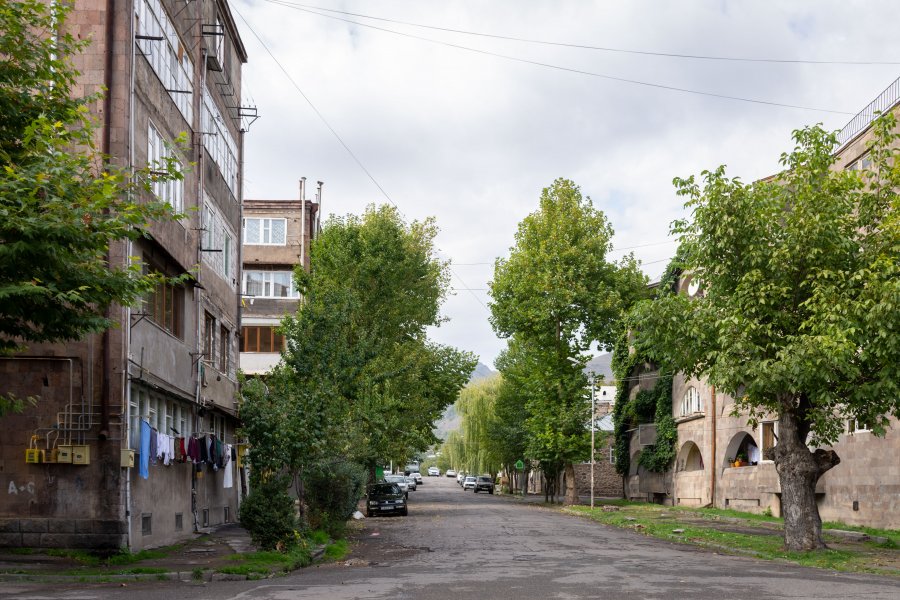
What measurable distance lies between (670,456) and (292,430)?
112ft

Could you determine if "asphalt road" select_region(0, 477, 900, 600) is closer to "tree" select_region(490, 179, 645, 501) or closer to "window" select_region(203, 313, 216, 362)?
"window" select_region(203, 313, 216, 362)

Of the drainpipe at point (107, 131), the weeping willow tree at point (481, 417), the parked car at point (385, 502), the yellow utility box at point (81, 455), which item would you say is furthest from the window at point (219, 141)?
the weeping willow tree at point (481, 417)

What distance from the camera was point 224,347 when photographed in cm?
3266

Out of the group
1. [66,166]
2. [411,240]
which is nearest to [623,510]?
[411,240]

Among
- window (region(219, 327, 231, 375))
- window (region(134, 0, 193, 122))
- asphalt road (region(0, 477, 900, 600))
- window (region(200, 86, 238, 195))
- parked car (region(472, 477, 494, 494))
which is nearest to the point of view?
asphalt road (region(0, 477, 900, 600))

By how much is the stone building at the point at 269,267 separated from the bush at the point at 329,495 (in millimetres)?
26129

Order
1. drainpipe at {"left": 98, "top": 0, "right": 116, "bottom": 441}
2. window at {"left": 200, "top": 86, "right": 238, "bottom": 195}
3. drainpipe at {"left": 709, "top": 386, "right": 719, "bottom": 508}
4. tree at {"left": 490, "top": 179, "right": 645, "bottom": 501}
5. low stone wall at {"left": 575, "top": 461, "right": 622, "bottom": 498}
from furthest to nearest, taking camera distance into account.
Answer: low stone wall at {"left": 575, "top": 461, "right": 622, "bottom": 498} → tree at {"left": 490, "top": 179, "right": 645, "bottom": 501} → drainpipe at {"left": 709, "top": 386, "right": 719, "bottom": 508} → window at {"left": 200, "top": 86, "right": 238, "bottom": 195} → drainpipe at {"left": 98, "top": 0, "right": 116, "bottom": 441}

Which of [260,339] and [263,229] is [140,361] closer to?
[260,339]

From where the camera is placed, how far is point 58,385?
1922cm

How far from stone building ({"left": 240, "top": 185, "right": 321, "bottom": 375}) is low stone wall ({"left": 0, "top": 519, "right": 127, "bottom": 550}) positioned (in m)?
33.4

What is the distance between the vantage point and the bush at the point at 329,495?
84.5 ft

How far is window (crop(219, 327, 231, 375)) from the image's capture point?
105 feet

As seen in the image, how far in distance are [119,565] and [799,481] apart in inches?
586

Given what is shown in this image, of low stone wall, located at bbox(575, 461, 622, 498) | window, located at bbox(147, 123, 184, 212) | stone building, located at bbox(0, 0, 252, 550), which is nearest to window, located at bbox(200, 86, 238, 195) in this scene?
stone building, located at bbox(0, 0, 252, 550)
